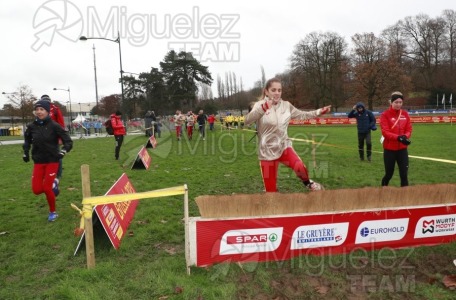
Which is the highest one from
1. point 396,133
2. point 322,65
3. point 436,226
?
point 322,65

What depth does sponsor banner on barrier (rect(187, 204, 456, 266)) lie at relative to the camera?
4.05 m

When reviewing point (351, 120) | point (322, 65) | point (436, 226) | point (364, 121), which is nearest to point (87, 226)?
point (436, 226)

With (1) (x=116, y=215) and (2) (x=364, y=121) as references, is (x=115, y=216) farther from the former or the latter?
(2) (x=364, y=121)

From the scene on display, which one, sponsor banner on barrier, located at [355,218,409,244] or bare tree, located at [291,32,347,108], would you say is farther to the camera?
bare tree, located at [291,32,347,108]

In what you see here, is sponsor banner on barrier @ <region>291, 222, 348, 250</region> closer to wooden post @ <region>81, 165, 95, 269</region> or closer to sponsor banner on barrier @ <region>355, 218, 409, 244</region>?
sponsor banner on barrier @ <region>355, 218, 409, 244</region>

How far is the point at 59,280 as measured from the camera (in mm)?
3941

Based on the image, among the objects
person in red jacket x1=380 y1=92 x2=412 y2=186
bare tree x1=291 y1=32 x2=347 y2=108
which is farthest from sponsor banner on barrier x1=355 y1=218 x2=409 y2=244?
bare tree x1=291 y1=32 x2=347 y2=108

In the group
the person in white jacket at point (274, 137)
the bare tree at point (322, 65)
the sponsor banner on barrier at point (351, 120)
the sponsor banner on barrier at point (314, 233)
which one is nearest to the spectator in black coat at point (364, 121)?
the sponsor banner on barrier at point (314, 233)

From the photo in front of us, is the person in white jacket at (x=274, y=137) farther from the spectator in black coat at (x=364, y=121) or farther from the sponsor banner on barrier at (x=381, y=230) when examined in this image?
the spectator in black coat at (x=364, y=121)

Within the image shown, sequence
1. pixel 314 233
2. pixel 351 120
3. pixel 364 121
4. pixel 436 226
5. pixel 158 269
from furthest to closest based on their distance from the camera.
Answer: pixel 351 120, pixel 364 121, pixel 436 226, pixel 314 233, pixel 158 269

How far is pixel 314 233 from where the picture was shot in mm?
4270

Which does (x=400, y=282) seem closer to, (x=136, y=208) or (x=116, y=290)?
(x=116, y=290)

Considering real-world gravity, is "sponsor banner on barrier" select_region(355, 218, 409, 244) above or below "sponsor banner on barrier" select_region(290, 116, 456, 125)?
below

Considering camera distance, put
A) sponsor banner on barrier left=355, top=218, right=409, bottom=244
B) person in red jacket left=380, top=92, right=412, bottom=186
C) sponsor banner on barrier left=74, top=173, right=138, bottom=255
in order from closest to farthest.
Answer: sponsor banner on barrier left=355, top=218, right=409, bottom=244 → sponsor banner on barrier left=74, top=173, right=138, bottom=255 → person in red jacket left=380, top=92, right=412, bottom=186
